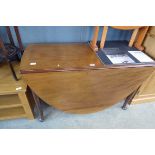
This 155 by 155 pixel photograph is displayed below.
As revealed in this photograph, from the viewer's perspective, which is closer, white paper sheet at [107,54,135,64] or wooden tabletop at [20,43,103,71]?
wooden tabletop at [20,43,103,71]

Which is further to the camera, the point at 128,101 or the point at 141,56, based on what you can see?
the point at 128,101

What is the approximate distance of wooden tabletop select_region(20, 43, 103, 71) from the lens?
3.29ft

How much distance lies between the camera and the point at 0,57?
1.21 metres

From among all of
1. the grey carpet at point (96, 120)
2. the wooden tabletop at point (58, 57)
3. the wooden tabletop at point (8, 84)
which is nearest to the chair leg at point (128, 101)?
the grey carpet at point (96, 120)

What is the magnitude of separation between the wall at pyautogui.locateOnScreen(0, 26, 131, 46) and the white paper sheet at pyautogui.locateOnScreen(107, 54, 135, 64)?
37 centimetres

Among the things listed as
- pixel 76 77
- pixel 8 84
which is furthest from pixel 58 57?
pixel 8 84

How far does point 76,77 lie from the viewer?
1.01 meters

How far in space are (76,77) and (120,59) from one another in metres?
0.42

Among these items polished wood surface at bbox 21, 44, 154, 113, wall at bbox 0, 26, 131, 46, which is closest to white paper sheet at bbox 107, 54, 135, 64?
polished wood surface at bbox 21, 44, 154, 113

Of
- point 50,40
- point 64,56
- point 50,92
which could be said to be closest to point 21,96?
point 50,92

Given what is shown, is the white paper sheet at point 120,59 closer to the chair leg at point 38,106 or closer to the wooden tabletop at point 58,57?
the wooden tabletop at point 58,57

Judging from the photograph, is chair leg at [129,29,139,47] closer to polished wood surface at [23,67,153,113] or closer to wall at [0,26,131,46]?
wall at [0,26,131,46]

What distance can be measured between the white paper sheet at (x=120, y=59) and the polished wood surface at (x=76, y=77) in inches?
3.0

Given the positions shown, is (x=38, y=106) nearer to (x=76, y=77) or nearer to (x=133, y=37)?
(x=76, y=77)
